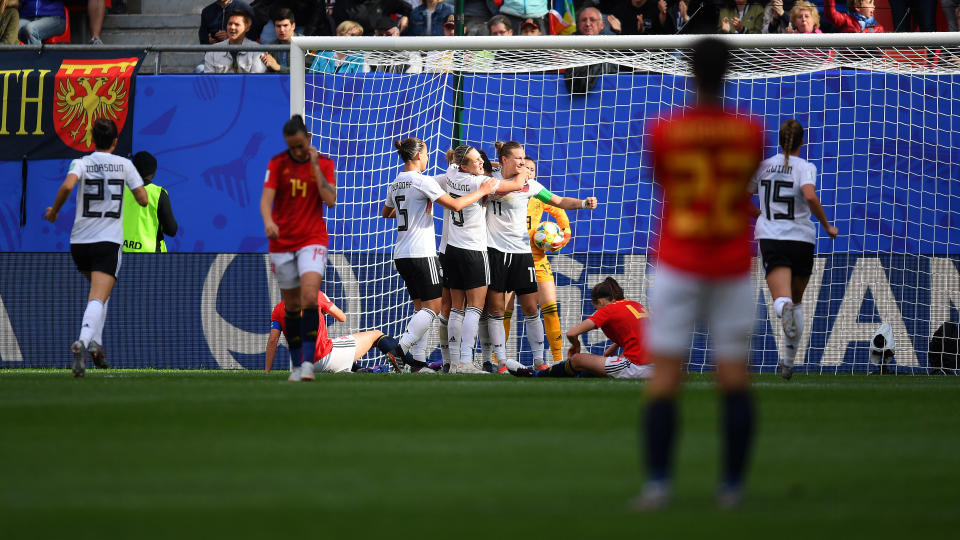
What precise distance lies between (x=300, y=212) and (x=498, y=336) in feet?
12.8

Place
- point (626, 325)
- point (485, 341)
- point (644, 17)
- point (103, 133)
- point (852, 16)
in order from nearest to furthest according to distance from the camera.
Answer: point (103, 133) < point (626, 325) < point (485, 341) < point (852, 16) < point (644, 17)

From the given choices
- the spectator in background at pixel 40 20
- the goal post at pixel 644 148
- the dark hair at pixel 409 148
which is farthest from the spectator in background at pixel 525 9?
the spectator in background at pixel 40 20

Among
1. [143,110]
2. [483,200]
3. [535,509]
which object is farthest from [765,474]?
[143,110]

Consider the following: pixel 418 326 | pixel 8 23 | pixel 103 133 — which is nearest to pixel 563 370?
pixel 418 326

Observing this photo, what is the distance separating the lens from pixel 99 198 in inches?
443

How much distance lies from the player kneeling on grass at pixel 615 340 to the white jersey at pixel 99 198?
13.7 feet

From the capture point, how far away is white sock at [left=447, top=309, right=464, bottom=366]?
532 inches

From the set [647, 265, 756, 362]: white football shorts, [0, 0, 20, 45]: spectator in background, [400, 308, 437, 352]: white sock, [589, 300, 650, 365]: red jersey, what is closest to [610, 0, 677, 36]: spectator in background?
[400, 308, 437, 352]: white sock

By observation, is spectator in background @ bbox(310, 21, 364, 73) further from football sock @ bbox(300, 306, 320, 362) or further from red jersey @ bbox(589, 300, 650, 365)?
football sock @ bbox(300, 306, 320, 362)

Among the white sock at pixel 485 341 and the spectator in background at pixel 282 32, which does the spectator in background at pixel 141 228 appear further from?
the white sock at pixel 485 341

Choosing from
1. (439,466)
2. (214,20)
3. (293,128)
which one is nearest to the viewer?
(439,466)

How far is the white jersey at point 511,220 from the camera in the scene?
1359 centimetres

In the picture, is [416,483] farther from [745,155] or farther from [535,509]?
[745,155]

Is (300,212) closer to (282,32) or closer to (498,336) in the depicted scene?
(498,336)
